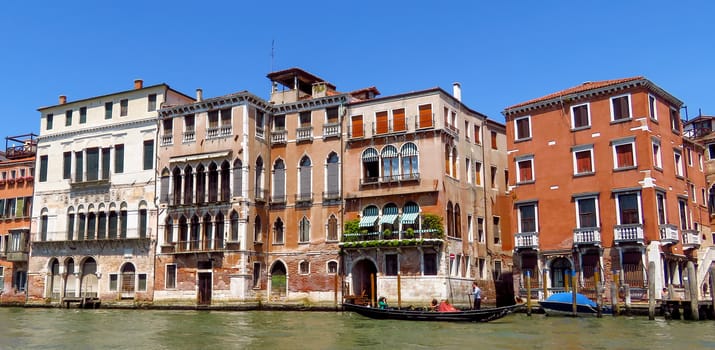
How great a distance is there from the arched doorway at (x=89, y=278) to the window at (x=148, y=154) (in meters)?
6.55

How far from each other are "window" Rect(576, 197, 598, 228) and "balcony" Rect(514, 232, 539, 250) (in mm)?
2081

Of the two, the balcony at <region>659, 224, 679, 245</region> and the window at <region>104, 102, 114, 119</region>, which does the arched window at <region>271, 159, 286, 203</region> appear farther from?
the balcony at <region>659, 224, 679, 245</region>

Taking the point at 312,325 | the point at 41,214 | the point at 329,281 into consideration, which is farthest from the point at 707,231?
the point at 41,214

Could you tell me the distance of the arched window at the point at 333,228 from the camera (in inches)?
1459

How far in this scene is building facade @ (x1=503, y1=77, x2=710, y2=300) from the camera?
31641 millimetres

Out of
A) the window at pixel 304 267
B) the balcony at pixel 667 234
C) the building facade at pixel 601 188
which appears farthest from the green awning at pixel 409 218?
the balcony at pixel 667 234

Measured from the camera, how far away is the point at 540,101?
34.8 m

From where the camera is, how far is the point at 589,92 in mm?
33469

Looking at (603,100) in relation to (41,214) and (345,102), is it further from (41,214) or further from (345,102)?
(41,214)

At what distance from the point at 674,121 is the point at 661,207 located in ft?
18.2

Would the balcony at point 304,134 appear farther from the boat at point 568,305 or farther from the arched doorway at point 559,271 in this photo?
the boat at point 568,305

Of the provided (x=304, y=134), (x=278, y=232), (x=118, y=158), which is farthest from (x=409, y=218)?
(x=118, y=158)

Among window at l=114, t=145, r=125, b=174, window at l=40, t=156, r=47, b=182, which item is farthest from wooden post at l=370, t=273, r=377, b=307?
window at l=40, t=156, r=47, b=182

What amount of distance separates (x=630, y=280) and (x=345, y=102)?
52.6 ft
